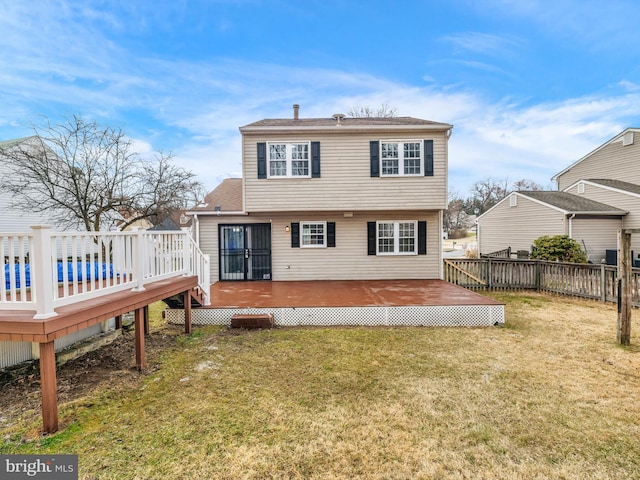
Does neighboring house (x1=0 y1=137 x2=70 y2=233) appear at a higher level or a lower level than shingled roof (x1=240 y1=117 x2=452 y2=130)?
lower

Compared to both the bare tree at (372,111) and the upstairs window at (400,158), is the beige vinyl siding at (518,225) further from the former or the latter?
the bare tree at (372,111)

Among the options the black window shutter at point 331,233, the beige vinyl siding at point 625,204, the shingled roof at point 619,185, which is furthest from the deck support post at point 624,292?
the shingled roof at point 619,185

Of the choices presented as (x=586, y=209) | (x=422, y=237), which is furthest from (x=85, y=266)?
(x=586, y=209)

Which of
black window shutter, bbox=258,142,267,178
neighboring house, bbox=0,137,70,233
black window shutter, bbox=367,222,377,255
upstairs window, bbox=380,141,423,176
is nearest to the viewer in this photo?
black window shutter, bbox=258,142,267,178

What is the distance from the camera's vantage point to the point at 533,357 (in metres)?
4.98

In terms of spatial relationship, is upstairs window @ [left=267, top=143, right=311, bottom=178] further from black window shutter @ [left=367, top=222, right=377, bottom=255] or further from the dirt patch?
the dirt patch

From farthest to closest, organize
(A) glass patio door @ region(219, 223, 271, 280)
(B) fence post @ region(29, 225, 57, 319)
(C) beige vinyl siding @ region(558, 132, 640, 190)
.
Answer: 1. (C) beige vinyl siding @ region(558, 132, 640, 190)
2. (A) glass patio door @ region(219, 223, 271, 280)
3. (B) fence post @ region(29, 225, 57, 319)

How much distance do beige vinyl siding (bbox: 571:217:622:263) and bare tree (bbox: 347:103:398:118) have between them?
1338cm

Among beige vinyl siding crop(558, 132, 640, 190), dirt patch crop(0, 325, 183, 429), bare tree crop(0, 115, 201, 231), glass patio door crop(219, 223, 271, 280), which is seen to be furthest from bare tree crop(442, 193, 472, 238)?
dirt patch crop(0, 325, 183, 429)

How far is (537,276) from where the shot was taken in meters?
10.2

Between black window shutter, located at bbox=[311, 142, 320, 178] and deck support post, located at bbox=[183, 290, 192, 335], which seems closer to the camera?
deck support post, located at bbox=[183, 290, 192, 335]

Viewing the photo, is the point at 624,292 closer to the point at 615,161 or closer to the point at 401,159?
the point at 401,159

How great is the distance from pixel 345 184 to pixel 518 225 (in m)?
12.0

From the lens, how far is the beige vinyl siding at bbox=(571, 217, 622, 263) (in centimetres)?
1420
